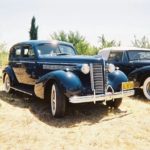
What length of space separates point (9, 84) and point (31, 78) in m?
1.68

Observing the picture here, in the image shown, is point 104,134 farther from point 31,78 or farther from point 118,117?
point 31,78

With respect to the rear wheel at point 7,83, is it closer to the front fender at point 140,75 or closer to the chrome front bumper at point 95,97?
the front fender at point 140,75

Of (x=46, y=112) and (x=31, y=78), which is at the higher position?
(x=31, y=78)

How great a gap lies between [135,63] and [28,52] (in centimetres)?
365

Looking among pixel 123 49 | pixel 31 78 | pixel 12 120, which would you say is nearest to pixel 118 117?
pixel 12 120

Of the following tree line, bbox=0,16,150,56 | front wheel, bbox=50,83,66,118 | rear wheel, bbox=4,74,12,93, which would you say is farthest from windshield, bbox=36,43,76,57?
tree line, bbox=0,16,150,56

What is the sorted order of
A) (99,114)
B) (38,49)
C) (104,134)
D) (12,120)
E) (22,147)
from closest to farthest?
(22,147) < (104,134) < (12,120) < (99,114) < (38,49)

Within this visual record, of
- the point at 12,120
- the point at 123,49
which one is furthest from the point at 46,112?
the point at 123,49

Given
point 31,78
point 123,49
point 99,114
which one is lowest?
point 99,114

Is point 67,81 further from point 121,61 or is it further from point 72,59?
point 121,61

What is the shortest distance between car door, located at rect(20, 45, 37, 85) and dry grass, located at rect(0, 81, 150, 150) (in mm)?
761

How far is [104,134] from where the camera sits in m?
5.46

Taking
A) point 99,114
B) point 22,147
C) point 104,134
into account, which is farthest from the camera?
point 99,114

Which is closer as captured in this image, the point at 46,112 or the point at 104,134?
the point at 104,134
